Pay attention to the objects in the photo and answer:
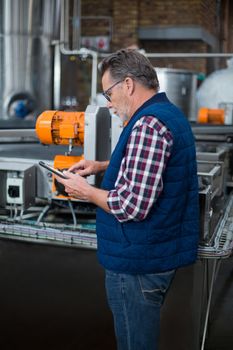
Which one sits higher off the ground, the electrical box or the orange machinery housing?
the orange machinery housing

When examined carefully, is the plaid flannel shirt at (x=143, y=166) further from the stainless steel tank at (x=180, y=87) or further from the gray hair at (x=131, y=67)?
the stainless steel tank at (x=180, y=87)

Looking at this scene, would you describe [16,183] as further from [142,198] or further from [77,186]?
[142,198]

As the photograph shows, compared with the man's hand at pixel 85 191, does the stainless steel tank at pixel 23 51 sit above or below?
above

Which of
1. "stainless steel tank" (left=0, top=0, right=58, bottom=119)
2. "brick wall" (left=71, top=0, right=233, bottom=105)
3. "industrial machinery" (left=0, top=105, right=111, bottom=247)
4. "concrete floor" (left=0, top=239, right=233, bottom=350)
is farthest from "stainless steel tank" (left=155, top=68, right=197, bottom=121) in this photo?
"concrete floor" (left=0, top=239, right=233, bottom=350)

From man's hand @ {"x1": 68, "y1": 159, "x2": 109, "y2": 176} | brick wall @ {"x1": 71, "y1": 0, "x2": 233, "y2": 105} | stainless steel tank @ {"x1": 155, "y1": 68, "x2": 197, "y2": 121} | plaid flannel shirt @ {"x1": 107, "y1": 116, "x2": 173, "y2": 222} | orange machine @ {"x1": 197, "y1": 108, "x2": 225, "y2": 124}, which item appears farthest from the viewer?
brick wall @ {"x1": 71, "y1": 0, "x2": 233, "y2": 105}

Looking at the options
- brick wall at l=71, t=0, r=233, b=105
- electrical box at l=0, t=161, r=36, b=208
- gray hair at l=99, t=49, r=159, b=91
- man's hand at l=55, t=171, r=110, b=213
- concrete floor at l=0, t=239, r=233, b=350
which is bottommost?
concrete floor at l=0, t=239, r=233, b=350

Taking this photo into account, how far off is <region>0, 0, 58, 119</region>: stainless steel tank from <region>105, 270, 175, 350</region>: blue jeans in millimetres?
2545

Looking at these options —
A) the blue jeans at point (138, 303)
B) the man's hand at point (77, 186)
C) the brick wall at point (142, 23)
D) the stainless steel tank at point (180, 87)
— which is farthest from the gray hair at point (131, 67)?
the brick wall at point (142, 23)

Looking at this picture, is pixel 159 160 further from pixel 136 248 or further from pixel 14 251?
pixel 14 251

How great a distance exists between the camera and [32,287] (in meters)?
1.58

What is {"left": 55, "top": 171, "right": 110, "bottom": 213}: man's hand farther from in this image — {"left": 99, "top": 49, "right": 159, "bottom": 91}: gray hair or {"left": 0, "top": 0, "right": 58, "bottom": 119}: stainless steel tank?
{"left": 0, "top": 0, "right": 58, "bottom": 119}: stainless steel tank

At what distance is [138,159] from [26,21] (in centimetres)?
275

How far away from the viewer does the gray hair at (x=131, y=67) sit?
103 cm

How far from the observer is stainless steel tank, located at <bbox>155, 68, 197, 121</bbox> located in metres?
3.95
